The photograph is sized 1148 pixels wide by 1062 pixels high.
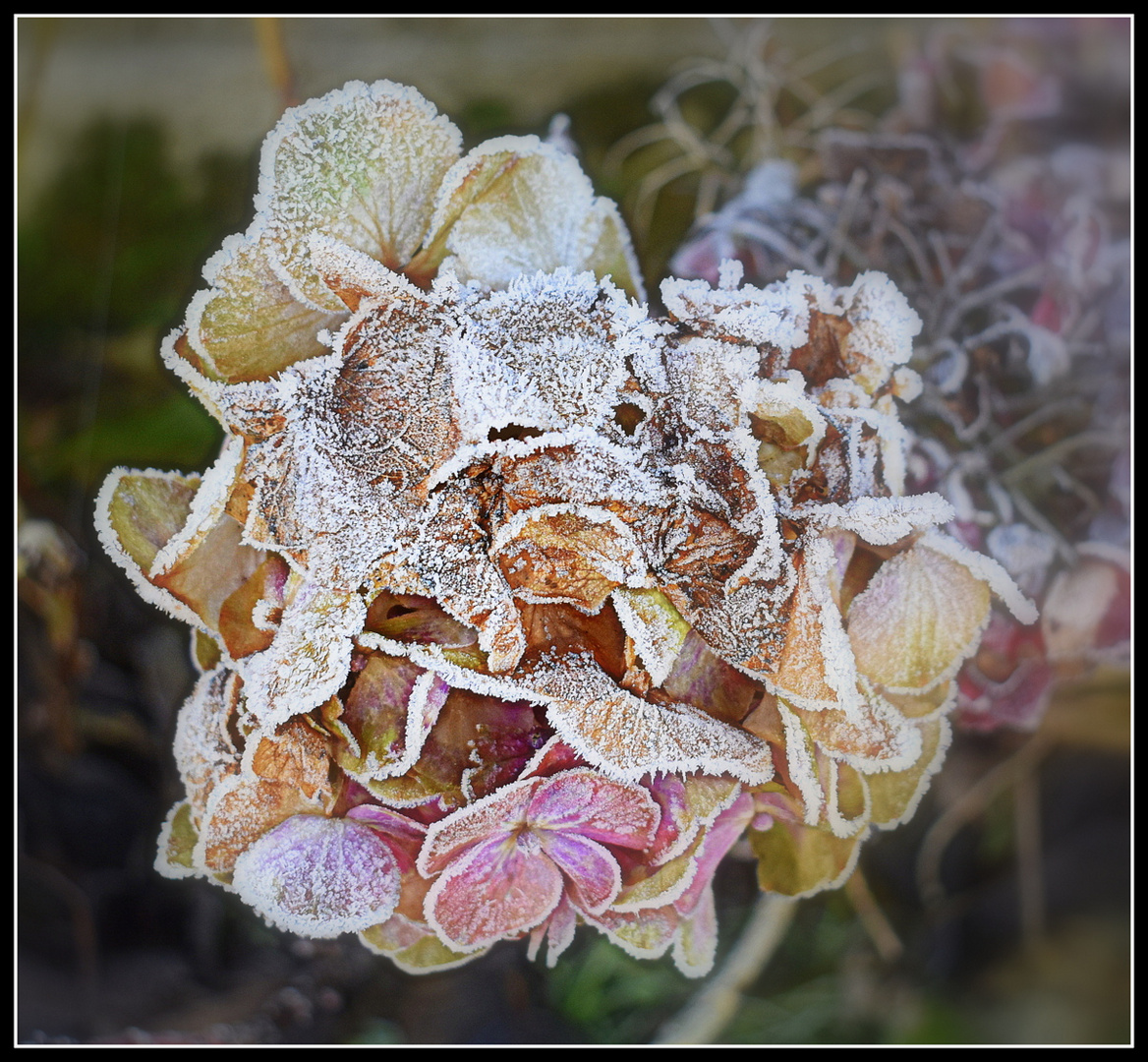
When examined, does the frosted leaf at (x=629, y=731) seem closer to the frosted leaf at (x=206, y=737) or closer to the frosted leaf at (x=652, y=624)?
the frosted leaf at (x=652, y=624)

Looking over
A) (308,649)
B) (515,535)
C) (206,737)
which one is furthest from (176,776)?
(515,535)

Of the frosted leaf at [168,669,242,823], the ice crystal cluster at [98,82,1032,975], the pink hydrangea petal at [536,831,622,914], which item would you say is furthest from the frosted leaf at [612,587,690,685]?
the frosted leaf at [168,669,242,823]

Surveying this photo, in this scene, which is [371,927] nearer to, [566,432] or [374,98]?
[566,432]

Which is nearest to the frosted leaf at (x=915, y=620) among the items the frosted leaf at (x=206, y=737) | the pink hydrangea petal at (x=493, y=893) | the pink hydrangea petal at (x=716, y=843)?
the pink hydrangea petal at (x=716, y=843)

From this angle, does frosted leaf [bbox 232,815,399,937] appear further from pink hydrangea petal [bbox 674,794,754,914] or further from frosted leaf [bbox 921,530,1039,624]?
frosted leaf [bbox 921,530,1039,624]

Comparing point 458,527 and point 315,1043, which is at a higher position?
point 458,527

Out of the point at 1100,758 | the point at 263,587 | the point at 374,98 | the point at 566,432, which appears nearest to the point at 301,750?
the point at 263,587
